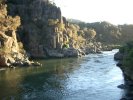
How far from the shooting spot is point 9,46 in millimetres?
133500

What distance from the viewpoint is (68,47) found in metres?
180

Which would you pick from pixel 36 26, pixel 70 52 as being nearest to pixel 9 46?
pixel 36 26

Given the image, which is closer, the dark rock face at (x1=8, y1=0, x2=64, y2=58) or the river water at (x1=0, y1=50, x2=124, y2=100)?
the river water at (x1=0, y1=50, x2=124, y2=100)

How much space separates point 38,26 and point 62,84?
3476 inches

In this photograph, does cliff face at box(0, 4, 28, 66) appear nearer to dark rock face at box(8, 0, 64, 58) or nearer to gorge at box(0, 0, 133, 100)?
gorge at box(0, 0, 133, 100)

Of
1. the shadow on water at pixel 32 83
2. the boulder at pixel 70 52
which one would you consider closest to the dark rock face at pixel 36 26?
the boulder at pixel 70 52

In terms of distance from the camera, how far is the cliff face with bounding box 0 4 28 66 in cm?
12568

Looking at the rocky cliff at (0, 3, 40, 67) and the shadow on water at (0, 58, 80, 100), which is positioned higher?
the rocky cliff at (0, 3, 40, 67)

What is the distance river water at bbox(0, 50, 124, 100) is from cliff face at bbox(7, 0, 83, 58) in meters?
48.9

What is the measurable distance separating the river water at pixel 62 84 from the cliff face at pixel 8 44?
13594 mm

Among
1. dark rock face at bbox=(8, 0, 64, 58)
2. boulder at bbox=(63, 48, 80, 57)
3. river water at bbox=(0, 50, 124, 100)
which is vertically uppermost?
dark rock face at bbox=(8, 0, 64, 58)

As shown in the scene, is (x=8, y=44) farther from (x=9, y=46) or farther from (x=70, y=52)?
(x=70, y=52)

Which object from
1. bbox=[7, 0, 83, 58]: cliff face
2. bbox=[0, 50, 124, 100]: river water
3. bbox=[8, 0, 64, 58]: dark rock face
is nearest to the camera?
bbox=[0, 50, 124, 100]: river water

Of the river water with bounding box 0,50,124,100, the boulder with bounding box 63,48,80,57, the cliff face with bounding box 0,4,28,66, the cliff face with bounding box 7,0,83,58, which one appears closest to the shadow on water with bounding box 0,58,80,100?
the river water with bounding box 0,50,124,100
